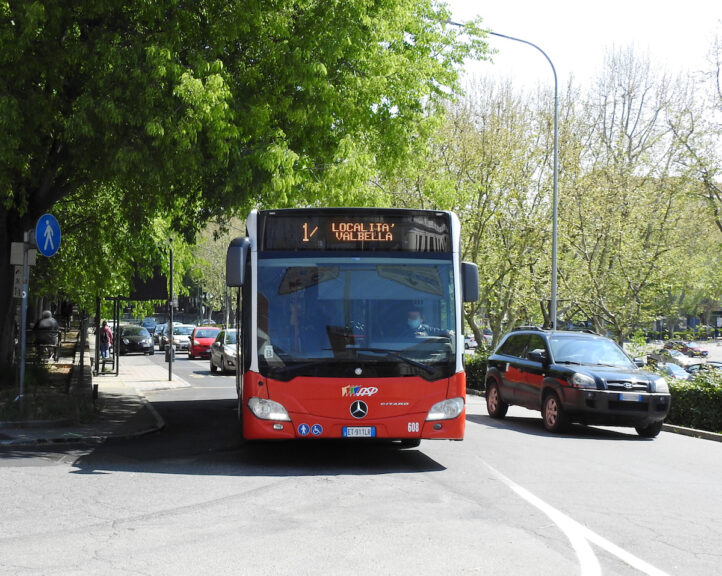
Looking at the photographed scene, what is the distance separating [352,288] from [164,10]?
6.67 meters

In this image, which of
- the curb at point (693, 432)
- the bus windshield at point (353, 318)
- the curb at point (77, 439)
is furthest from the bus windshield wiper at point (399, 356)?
the curb at point (693, 432)

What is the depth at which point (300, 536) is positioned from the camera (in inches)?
260

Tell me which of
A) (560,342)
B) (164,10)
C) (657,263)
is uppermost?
(164,10)

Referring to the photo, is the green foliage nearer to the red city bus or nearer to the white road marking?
the red city bus

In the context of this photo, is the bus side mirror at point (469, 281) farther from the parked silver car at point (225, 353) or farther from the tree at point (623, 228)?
the parked silver car at point (225, 353)

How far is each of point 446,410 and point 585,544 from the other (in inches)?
148

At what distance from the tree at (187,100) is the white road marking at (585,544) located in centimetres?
758

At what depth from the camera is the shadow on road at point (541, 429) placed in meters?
14.9

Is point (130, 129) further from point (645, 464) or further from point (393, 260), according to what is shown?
point (645, 464)

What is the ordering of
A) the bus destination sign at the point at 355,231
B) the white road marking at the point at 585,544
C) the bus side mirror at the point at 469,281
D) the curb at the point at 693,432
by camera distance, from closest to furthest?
the white road marking at the point at 585,544
the bus destination sign at the point at 355,231
the bus side mirror at the point at 469,281
the curb at the point at 693,432

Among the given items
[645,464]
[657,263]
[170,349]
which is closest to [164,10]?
[645,464]

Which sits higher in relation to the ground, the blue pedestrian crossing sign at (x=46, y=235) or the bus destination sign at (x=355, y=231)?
the blue pedestrian crossing sign at (x=46, y=235)

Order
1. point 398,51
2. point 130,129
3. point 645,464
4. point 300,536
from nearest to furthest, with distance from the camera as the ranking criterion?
1. point 300,536
2. point 645,464
3. point 130,129
4. point 398,51

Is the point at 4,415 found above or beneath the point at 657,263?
beneath
